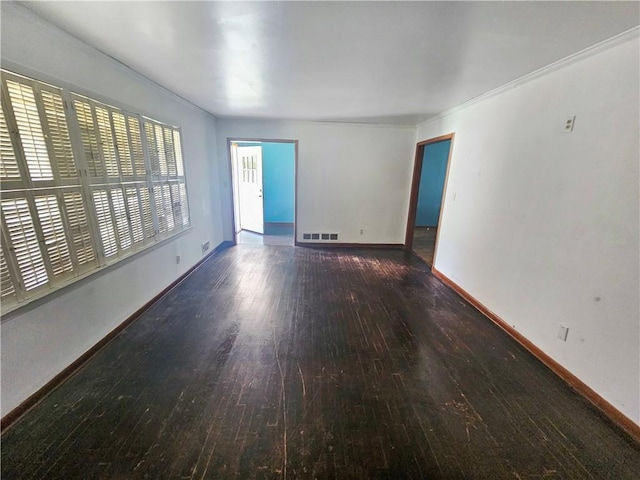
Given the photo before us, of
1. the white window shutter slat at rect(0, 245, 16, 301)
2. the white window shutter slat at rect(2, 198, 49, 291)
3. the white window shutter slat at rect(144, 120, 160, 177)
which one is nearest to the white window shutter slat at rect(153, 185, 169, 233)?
the white window shutter slat at rect(144, 120, 160, 177)

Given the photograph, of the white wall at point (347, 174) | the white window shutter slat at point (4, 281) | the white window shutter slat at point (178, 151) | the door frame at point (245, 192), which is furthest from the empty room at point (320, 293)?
the door frame at point (245, 192)

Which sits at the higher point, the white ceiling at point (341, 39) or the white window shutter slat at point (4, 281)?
the white ceiling at point (341, 39)

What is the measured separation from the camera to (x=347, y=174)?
4.98 meters

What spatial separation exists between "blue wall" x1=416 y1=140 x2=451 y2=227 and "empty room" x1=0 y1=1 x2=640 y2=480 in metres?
3.32

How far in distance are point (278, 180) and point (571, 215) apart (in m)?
5.71

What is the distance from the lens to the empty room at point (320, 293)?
1439 mm

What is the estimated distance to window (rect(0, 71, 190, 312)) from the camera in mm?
1497

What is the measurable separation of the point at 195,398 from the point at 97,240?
149cm

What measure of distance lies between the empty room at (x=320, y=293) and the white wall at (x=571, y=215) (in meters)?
0.02

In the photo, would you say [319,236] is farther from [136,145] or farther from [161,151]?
[136,145]

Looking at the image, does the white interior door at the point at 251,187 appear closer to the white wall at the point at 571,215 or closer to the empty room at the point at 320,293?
the empty room at the point at 320,293

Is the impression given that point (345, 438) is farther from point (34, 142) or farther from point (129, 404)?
point (34, 142)

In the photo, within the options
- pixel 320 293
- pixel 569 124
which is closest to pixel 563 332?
pixel 569 124

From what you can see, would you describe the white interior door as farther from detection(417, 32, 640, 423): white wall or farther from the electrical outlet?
the electrical outlet
